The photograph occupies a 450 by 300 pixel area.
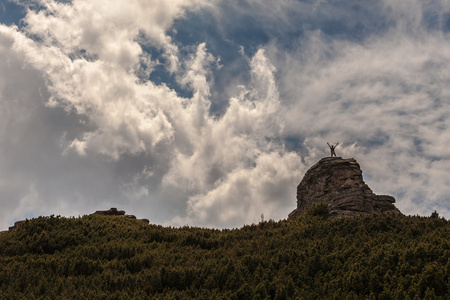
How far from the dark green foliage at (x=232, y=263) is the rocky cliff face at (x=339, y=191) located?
6767 mm

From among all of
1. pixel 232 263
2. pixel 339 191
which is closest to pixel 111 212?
pixel 339 191

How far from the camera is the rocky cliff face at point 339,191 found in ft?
94.6

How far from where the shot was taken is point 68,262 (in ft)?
54.9

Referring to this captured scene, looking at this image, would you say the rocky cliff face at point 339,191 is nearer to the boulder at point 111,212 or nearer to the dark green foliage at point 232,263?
the dark green foliage at point 232,263

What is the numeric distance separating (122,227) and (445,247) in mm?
20873

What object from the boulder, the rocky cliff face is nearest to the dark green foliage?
the rocky cliff face

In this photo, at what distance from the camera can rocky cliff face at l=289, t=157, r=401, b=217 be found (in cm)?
2884

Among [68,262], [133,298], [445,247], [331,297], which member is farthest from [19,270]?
[445,247]

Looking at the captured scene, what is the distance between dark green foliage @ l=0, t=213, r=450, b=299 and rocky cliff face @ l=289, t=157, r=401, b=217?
6767mm

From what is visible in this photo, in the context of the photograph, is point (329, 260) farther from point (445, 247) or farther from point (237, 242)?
point (237, 242)

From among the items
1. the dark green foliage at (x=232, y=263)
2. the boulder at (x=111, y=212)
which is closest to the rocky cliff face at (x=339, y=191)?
the dark green foliage at (x=232, y=263)

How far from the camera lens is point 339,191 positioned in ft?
104

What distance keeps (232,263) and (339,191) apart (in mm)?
19699

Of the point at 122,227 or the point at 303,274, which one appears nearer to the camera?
the point at 303,274
